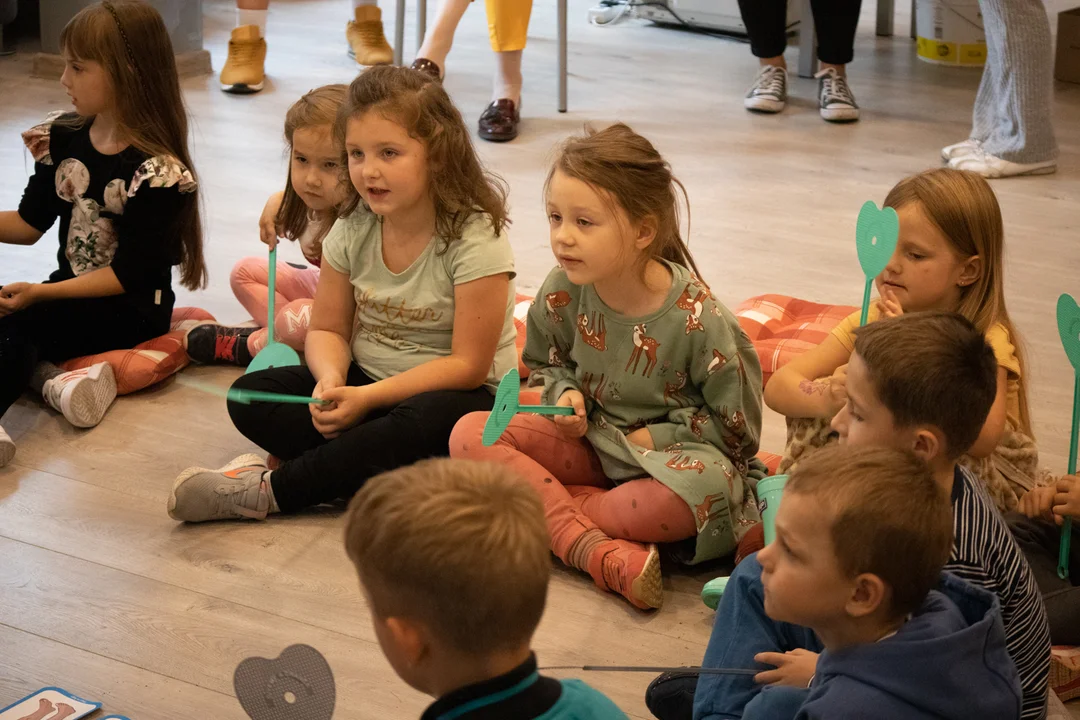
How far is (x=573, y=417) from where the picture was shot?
1544 mm

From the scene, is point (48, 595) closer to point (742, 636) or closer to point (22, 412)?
point (22, 412)

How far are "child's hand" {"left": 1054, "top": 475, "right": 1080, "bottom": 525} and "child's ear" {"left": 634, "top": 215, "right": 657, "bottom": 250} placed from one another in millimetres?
543

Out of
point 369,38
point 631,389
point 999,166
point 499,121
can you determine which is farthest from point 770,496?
point 369,38

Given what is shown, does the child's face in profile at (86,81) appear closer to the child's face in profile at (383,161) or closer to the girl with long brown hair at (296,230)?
the girl with long brown hair at (296,230)

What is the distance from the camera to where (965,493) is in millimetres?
1139

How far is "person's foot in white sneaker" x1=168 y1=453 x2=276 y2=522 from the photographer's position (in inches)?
63.4

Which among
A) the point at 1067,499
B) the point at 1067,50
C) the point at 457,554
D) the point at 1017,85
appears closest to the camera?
the point at 457,554

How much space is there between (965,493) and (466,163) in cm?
84

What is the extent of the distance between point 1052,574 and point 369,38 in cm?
308

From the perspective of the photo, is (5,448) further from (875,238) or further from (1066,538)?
(1066,538)

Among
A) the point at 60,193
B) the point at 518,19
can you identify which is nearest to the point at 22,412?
the point at 60,193

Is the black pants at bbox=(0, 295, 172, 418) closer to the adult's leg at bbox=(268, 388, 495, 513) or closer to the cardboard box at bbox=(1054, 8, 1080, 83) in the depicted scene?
the adult's leg at bbox=(268, 388, 495, 513)

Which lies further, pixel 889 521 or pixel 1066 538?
pixel 1066 538

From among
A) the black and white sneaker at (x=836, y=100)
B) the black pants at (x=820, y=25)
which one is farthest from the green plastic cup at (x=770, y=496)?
the black pants at (x=820, y=25)
